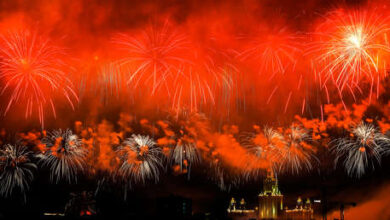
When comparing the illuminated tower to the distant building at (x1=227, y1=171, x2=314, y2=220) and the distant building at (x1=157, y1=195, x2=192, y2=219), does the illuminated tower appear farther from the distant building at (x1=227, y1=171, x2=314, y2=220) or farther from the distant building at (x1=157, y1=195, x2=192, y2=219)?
the distant building at (x1=157, y1=195, x2=192, y2=219)

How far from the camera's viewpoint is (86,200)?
80750 mm

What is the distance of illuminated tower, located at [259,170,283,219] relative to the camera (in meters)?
180

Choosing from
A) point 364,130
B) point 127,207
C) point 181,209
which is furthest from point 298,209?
point 364,130

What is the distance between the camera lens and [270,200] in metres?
182

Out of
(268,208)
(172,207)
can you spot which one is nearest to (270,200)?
(268,208)

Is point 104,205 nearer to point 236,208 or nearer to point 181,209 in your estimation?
point 181,209

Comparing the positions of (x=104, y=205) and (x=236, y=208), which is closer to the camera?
(x=104, y=205)

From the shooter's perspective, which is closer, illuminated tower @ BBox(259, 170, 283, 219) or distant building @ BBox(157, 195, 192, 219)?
distant building @ BBox(157, 195, 192, 219)

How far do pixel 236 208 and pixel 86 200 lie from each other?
4783 inches

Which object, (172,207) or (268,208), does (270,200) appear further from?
(172,207)

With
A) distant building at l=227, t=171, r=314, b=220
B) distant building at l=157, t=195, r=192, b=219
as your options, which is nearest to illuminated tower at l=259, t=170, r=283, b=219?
distant building at l=227, t=171, r=314, b=220

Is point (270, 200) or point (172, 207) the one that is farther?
point (270, 200)

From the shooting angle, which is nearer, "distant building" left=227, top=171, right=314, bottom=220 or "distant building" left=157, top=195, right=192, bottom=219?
"distant building" left=157, top=195, right=192, bottom=219

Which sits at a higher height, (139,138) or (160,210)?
(139,138)
